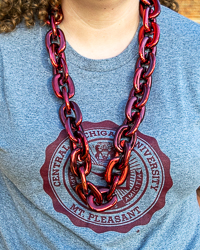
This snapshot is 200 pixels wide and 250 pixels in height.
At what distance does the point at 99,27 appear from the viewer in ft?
2.94

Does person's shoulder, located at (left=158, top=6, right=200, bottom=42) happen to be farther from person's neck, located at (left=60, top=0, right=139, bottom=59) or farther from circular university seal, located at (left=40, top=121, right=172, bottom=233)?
circular university seal, located at (left=40, top=121, right=172, bottom=233)

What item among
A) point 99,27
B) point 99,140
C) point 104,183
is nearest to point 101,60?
point 99,27

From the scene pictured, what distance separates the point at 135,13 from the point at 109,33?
10cm

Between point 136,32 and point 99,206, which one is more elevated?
point 136,32

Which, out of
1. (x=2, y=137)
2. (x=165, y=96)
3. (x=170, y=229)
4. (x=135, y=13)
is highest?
(x=135, y=13)

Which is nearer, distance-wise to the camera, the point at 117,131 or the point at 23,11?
the point at 117,131

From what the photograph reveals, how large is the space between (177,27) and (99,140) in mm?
416

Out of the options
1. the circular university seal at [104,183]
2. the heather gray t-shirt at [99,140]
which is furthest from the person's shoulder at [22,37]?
the circular university seal at [104,183]

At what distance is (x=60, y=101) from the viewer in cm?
83

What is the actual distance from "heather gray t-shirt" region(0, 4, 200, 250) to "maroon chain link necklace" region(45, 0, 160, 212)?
25 mm

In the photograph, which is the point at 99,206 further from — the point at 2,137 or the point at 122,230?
the point at 2,137

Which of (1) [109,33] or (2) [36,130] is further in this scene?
(1) [109,33]

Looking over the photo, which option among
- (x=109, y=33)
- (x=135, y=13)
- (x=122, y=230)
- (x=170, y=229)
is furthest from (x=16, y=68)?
(x=170, y=229)

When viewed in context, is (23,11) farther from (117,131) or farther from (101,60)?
(117,131)
